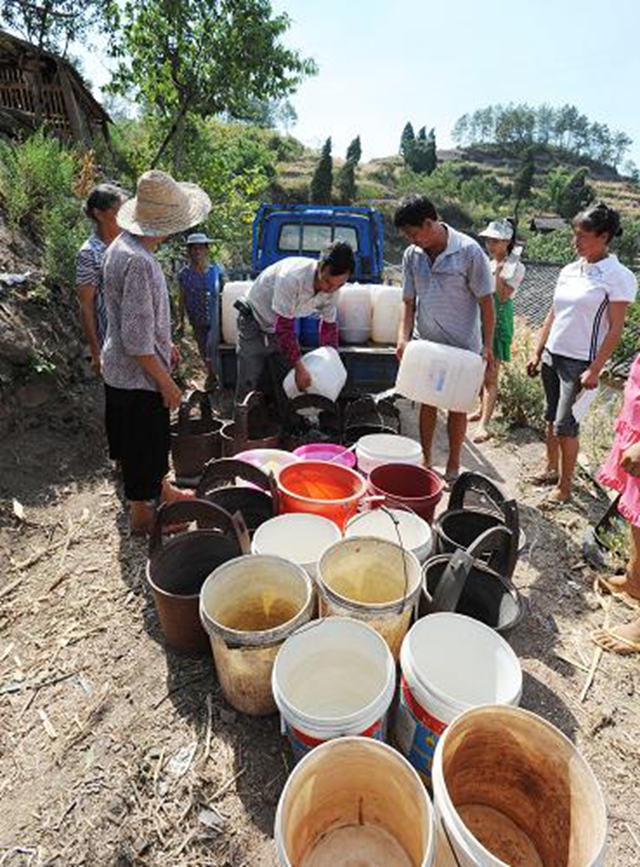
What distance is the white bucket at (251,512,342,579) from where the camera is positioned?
2.34 metres

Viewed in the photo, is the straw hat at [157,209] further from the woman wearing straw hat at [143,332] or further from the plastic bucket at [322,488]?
the plastic bucket at [322,488]

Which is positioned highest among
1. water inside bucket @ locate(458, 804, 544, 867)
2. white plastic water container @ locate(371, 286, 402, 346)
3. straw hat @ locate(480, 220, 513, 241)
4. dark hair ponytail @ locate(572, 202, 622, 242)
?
dark hair ponytail @ locate(572, 202, 622, 242)

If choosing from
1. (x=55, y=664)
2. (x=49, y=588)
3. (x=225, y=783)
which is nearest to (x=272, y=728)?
(x=225, y=783)

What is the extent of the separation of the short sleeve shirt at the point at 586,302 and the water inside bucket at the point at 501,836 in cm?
260

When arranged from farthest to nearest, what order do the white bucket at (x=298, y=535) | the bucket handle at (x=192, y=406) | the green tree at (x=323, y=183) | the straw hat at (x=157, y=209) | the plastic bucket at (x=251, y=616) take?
the green tree at (x=323, y=183)
the bucket handle at (x=192, y=406)
the straw hat at (x=157, y=209)
the white bucket at (x=298, y=535)
the plastic bucket at (x=251, y=616)

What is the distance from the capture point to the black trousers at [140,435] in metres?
2.70

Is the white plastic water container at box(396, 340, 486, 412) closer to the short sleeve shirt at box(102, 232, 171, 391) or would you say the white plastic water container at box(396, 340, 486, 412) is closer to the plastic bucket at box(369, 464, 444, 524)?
the plastic bucket at box(369, 464, 444, 524)

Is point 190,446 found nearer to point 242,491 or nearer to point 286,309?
point 242,491

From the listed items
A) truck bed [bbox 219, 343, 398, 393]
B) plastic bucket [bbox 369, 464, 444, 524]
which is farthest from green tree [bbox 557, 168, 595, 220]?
plastic bucket [bbox 369, 464, 444, 524]

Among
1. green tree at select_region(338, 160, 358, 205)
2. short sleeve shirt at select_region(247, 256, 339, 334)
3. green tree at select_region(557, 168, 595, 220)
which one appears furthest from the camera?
green tree at select_region(557, 168, 595, 220)

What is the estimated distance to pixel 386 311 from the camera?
16.8 ft

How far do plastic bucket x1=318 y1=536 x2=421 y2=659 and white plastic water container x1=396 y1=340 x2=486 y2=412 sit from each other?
1.53 meters

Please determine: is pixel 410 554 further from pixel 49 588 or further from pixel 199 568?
pixel 49 588

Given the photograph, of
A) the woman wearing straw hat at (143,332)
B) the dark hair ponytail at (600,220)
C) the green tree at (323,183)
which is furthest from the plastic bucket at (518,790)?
the green tree at (323,183)
